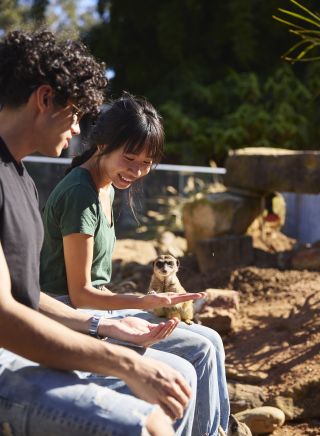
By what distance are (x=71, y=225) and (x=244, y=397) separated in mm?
1721

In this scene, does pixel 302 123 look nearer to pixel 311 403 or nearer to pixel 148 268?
pixel 148 268

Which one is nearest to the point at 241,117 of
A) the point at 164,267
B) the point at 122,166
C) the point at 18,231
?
the point at 164,267

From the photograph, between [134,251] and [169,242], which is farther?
[169,242]

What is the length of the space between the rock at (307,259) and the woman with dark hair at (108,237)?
388 cm

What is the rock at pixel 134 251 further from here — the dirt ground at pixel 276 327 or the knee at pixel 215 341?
the knee at pixel 215 341

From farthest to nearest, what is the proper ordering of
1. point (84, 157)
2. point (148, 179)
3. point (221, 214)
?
point (148, 179) → point (221, 214) → point (84, 157)

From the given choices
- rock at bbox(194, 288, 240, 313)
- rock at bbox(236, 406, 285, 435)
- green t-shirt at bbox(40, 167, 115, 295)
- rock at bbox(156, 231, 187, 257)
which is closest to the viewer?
green t-shirt at bbox(40, 167, 115, 295)

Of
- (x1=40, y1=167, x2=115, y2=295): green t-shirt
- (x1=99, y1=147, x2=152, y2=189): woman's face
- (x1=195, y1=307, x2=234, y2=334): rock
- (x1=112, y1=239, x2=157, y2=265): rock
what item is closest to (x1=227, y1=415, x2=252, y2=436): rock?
(x1=40, y1=167, x2=115, y2=295): green t-shirt

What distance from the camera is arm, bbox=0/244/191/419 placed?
1918 millimetres

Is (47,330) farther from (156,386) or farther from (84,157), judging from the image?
(84,157)

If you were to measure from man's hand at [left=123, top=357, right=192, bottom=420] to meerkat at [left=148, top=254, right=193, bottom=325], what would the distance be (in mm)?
1436

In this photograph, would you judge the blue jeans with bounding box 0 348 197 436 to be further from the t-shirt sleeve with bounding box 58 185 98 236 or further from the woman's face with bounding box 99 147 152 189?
the woman's face with bounding box 99 147 152 189

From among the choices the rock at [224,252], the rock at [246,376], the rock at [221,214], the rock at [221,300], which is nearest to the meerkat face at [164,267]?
the rock at [246,376]

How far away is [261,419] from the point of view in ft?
12.4
